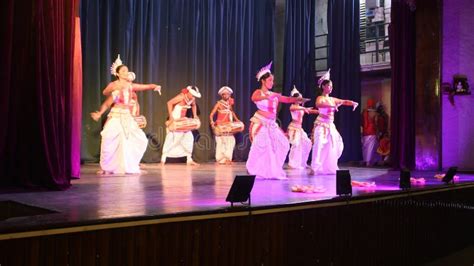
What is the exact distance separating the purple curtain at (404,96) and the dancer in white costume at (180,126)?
3.82 m

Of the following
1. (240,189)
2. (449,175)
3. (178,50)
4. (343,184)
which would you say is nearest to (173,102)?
(178,50)

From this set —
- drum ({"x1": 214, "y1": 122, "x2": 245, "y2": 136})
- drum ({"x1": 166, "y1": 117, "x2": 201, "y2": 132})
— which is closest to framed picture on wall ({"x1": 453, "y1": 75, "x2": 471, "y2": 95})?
drum ({"x1": 214, "y1": 122, "x2": 245, "y2": 136})

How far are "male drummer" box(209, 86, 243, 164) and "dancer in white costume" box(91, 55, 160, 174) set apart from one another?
3.34 m

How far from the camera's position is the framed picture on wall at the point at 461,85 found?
27.8 ft

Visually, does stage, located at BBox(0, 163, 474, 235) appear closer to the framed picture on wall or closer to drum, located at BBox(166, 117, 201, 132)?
the framed picture on wall

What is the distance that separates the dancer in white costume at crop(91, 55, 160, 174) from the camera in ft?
22.4

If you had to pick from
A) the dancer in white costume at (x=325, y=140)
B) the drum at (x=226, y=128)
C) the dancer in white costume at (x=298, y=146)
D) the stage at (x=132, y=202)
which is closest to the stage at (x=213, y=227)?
the stage at (x=132, y=202)

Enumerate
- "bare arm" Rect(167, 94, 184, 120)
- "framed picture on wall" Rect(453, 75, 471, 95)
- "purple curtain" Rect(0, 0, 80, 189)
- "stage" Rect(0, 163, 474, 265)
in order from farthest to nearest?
"bare arm" Rect(167, 94, 184, 120)
"framed picture on wall" Rect(453, 75, 471, 95)
"purple curtain" Rect(0, 0, 80, 189)
"stage" Rect(0, 163, 474, 265)

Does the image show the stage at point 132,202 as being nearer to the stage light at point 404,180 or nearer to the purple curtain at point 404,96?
the stage light at point 404,180

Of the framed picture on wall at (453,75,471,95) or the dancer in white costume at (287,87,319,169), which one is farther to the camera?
the dancer in white costume at (287,87,319,169)

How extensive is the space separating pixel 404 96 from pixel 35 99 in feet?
22.4

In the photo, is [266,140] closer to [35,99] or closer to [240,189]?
[35,99]

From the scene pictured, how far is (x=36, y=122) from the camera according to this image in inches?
170

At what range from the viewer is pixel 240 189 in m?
3.18
